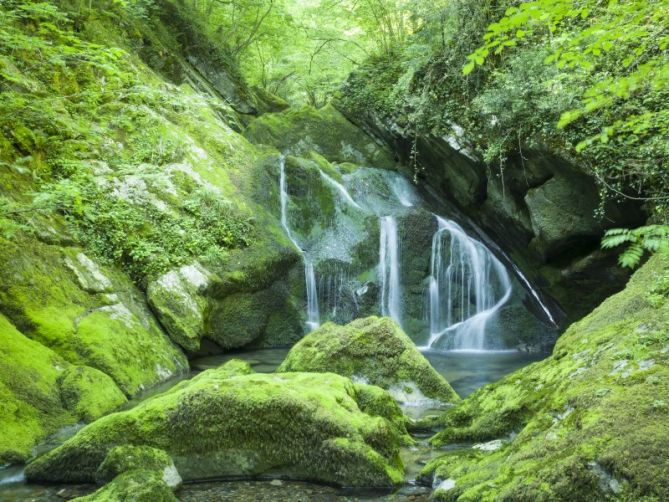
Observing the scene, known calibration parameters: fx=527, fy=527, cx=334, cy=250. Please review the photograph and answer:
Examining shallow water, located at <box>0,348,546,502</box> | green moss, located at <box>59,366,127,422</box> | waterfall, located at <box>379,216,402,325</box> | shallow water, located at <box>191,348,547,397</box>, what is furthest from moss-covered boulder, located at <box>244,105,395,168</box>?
shallow water, located at <box>0,348,546,502</box>

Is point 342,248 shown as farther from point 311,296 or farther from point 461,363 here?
point 461,363

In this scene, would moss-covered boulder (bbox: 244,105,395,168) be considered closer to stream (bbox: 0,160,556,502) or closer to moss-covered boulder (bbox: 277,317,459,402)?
stream (bbox: 0,160,556,502)

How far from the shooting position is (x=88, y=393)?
6613 millimetres

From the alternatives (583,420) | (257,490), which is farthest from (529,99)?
(257,490)

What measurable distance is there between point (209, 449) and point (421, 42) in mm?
11645

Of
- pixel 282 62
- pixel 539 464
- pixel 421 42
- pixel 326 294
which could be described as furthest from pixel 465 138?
pixel 282 62

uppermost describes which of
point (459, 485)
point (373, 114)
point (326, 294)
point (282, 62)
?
point (282, 62)

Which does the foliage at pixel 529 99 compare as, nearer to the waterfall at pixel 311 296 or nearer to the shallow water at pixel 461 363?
the shallow water at pixel 461 363

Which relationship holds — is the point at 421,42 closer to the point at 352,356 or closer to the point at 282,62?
the point at 352,356

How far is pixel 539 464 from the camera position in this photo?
128 inches

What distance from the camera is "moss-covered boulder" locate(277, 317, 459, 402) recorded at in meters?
7.12

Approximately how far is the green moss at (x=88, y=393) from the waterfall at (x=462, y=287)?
7.81m

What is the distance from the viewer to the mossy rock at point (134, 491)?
3564 millimetres

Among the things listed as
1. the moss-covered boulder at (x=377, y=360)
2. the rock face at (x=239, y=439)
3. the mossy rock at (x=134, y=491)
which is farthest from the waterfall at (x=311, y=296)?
the mossy rock at (x=134, y=491)
